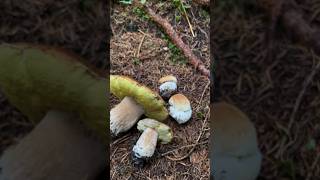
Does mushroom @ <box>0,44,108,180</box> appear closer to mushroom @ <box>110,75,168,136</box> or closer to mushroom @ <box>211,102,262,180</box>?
mushroom @ <box>110,75,168,136</box>

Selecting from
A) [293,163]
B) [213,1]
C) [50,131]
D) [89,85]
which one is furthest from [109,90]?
[293,163]

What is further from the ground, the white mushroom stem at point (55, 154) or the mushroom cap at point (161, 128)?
the mushroom cap at point (161, 128)

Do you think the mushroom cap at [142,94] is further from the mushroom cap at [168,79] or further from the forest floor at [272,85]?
the forest floor at [272,85]

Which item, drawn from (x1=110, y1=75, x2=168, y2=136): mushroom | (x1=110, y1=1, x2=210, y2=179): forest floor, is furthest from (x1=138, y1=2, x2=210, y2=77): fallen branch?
(x1=110, y1=75, x2=168, y2=136): mushroom

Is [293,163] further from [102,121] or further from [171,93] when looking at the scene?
[102,121]

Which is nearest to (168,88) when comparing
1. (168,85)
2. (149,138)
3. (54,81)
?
(168,85)

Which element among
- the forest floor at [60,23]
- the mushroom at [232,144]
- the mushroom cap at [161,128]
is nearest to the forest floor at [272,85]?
the mushroom at [232,144]
